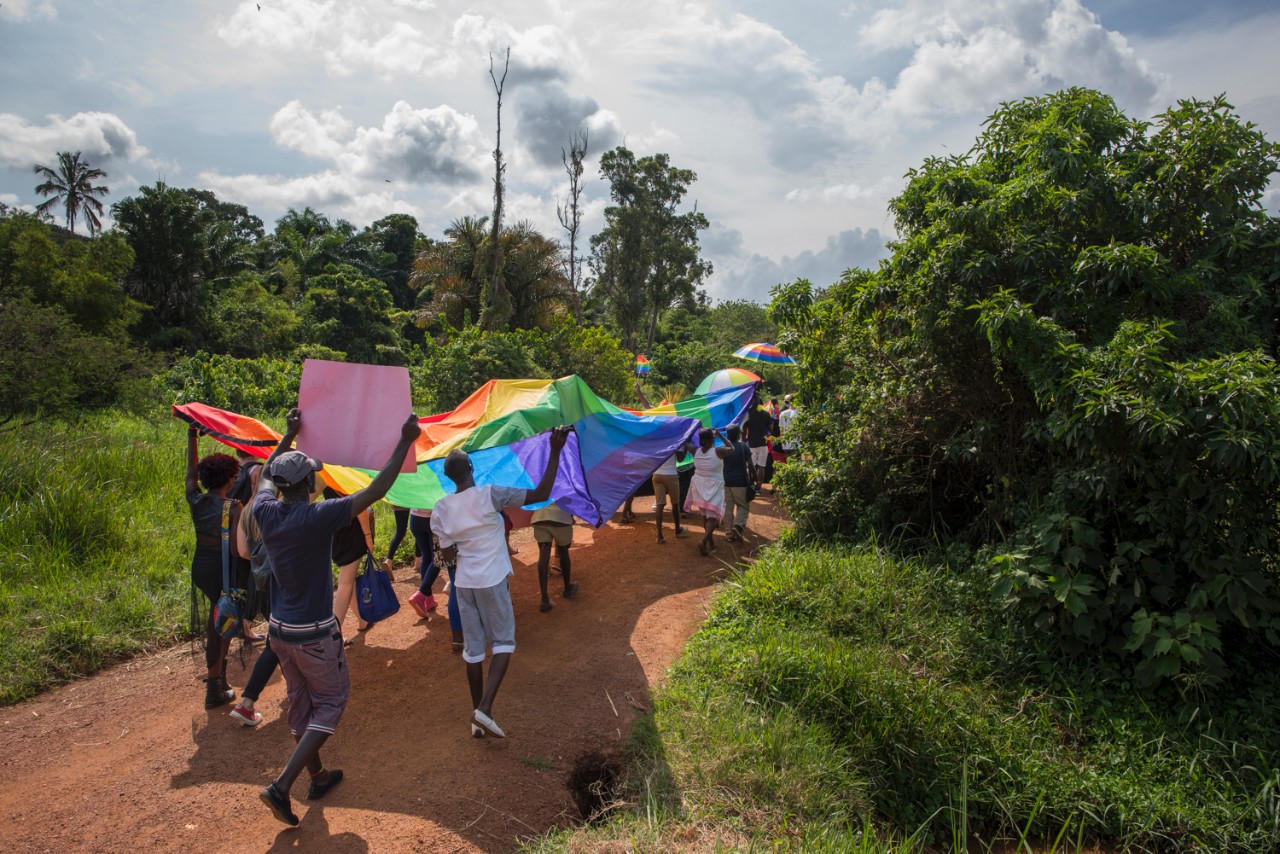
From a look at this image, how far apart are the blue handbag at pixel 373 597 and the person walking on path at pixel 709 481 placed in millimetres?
4298

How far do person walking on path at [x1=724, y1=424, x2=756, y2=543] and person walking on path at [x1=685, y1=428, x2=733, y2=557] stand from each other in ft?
0.38

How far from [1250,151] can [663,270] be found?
25.1m

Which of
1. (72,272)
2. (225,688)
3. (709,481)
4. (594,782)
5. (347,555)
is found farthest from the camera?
(72,272)

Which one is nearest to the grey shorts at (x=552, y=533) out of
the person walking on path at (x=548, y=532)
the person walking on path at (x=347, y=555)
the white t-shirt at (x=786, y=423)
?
the person walking on path at (x=548, y=532)

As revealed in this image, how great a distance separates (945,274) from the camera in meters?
6.44

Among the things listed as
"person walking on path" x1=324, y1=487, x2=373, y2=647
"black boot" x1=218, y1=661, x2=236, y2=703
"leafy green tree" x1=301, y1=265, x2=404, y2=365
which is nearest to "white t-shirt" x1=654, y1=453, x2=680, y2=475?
"person walking on path" x1=324, y1=487, x2=373, y2=647

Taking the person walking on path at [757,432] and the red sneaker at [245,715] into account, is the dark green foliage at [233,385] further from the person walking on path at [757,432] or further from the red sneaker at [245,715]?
the red sneaker at [245,715]

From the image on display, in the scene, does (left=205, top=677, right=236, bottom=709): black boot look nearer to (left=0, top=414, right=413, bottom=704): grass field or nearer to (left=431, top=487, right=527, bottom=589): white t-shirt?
(left=0, top=414, right=413, bottom=704): grass field

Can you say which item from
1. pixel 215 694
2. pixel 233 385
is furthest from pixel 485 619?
pixel 233 385

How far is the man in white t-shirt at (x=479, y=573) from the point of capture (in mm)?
4754

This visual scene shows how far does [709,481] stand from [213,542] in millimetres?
5438

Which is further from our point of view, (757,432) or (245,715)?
(757,432)

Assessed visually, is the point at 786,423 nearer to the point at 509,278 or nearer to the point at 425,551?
the point at 425,551

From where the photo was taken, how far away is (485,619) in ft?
15.8
